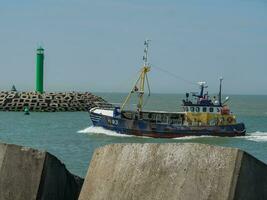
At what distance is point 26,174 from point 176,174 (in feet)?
4.26

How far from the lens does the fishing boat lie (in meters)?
34.7

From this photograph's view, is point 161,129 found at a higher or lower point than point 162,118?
lower

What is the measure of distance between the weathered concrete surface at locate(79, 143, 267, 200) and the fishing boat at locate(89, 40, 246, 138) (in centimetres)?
2970

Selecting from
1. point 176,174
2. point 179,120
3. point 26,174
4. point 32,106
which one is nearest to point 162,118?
point 179,120

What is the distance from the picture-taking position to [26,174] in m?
4.98

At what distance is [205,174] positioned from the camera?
4.12 meters

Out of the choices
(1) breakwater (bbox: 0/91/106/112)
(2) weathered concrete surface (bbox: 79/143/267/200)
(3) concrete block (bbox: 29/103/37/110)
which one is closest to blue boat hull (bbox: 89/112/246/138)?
(2) weathered concrete surface (bbox: 79/143/267/200)

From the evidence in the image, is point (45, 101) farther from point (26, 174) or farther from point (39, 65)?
point (26, 174)

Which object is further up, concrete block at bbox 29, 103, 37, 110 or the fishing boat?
the fishing boat

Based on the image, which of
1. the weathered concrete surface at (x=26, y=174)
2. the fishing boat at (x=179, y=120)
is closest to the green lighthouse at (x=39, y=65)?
the fishing boat at (x=179, y=120)

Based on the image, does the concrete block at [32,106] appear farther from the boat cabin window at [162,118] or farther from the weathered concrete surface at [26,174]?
the weathered concrete surface at [26,174]

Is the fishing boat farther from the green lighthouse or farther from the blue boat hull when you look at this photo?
the green lighthouse

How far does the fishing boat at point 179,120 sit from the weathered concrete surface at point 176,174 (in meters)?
29.7

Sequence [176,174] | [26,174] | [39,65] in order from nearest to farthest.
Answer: [176,174]
[26,174]
[39,65]
